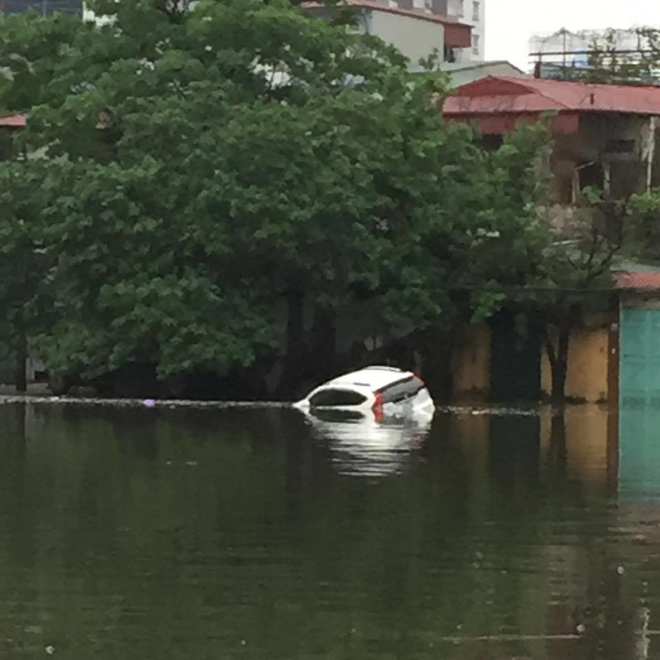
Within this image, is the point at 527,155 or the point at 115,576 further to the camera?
the point at 527,155

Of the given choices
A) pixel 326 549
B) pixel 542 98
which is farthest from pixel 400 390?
pixel 326 549

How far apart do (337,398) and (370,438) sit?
8074 millimetres

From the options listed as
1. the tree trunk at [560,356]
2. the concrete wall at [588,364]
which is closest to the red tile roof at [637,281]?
the concrete wall at [588,364]

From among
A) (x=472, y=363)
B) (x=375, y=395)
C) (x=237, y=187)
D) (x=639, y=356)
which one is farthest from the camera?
(x=472, y=363)

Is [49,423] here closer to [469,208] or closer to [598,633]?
[469,208]

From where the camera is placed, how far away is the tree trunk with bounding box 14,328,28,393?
1823 inches

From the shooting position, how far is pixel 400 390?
3969 cm

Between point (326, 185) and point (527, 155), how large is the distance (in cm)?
617

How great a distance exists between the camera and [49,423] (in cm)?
3500

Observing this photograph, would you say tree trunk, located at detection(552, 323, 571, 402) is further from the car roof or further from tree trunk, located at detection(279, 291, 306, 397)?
the car roof

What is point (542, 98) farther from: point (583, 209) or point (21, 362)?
point (21, 362)

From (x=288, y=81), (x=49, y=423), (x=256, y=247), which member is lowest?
(x=49, y=423)

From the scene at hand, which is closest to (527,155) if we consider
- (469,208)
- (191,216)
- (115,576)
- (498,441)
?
(469,208)

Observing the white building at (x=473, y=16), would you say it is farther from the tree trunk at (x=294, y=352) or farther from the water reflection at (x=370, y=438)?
the water reflection at (x=370, y=438)
